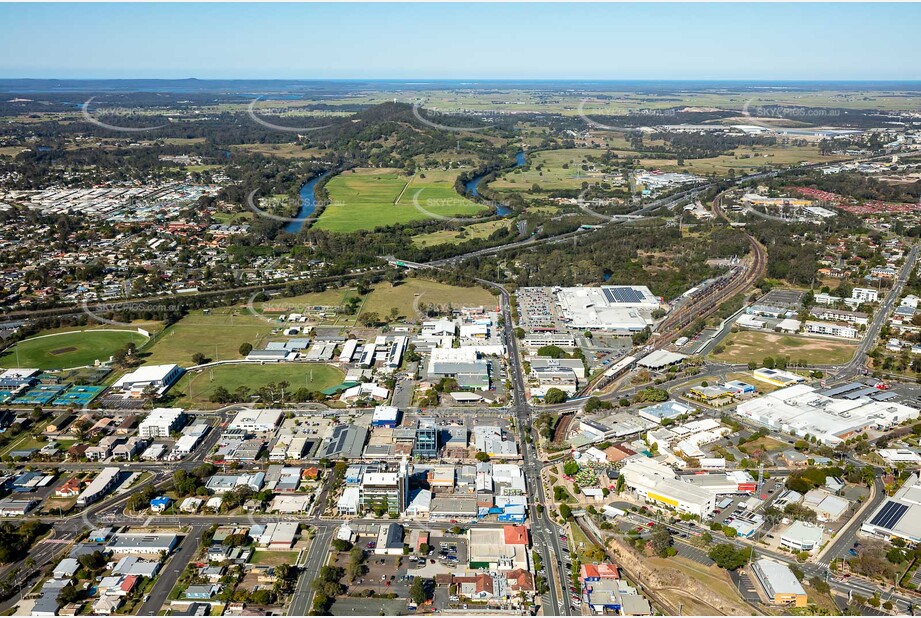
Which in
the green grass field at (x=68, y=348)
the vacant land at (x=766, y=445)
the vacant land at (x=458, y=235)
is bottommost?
the vacant land at (x=766, y=445)

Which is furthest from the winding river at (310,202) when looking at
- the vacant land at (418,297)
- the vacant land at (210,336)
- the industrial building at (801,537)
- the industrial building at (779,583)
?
the industrial building at (779,583)

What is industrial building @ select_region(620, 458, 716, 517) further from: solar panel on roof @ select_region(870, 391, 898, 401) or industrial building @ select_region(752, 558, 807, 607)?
solar panel on roof @ select_region(870, 391, 898, 401)

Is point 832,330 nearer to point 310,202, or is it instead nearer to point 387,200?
→ point 387,200

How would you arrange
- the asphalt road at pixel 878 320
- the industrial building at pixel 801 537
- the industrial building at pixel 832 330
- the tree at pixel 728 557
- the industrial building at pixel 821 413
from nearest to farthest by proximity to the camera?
the tree at pixel 728 557
the industrial building at pixel 801 537
the industrial building at pixel 821 413
the asphalt road at pixel 878 320
the industrial building at pixel 832 330

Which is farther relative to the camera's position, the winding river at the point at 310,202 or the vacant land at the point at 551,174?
the vacant land at the point at 551,174

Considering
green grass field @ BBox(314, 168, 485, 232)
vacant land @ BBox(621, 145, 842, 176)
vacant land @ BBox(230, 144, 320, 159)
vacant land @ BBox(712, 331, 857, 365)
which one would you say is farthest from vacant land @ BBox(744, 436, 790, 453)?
vacant land @ BBox(230, 144, 320, 159)

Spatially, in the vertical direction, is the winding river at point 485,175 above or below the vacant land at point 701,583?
above

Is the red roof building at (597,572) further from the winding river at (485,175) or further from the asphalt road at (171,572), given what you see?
the winding river at (485,175)
